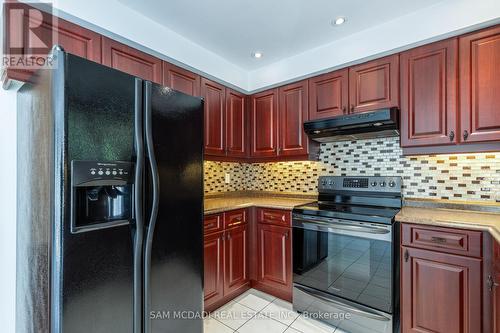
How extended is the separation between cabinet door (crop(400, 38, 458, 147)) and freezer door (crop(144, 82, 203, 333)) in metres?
1.61

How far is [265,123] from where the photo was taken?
9.18ft

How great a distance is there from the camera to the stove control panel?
220 cm

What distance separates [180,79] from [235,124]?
30.7 inches

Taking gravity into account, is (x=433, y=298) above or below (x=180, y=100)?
below

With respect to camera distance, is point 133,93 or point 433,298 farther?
point 433,298

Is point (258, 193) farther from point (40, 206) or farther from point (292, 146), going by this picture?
point (40, 206)

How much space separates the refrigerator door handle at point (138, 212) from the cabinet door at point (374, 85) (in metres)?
1.79

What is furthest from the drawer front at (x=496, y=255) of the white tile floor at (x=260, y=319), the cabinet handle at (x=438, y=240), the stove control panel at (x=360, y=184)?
the white tile floor at (x=260, y=319)

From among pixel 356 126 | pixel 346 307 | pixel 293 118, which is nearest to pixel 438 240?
pixel 346 307

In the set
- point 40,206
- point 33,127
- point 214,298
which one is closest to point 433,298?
point 214,298

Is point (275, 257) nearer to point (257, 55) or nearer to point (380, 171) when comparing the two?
point (380, 171)

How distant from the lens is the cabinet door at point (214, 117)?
94.7 inches

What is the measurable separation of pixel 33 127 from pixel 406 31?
8.19 feet

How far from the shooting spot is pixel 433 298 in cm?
162
